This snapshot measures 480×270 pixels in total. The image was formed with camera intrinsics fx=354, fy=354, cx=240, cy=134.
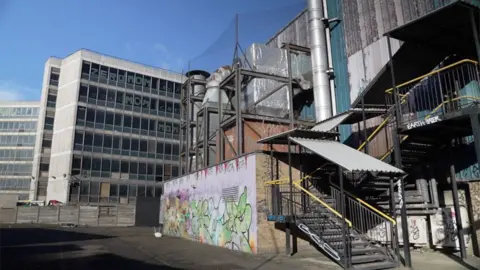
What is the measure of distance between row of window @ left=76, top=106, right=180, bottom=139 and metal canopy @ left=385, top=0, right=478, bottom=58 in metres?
42.5

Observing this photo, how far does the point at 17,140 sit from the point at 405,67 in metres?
74.8

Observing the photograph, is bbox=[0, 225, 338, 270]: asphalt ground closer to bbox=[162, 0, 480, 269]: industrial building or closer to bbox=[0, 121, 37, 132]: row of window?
bbox=[162, 0, 480, 269]: industrial building

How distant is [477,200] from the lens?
11.1m

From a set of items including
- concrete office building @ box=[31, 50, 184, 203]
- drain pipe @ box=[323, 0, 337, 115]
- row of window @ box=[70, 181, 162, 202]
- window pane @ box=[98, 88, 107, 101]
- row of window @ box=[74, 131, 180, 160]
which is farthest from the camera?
window pane @ box=[98, 88, 107, 101]

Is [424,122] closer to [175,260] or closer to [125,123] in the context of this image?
[175,260]

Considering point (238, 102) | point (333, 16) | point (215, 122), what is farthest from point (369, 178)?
point (215, 122)

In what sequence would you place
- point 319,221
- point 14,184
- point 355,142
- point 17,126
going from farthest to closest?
point 17,126, point 14,184, point 355,142, point 319,221

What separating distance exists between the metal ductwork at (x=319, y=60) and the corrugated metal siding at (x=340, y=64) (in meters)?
0.43

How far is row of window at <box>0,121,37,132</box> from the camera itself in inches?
2766

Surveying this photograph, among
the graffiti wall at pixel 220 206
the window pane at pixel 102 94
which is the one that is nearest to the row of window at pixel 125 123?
the window pane at pixel 102 94

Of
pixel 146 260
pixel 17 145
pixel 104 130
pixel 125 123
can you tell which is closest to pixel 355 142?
pixel 146 260

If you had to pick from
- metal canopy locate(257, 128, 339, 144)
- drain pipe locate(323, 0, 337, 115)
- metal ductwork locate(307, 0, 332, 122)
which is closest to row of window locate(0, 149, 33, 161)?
metal ductwork locate(307, 0, 332, 122)

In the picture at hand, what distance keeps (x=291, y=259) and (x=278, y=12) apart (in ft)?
48.3

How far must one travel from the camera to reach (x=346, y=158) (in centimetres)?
1053
